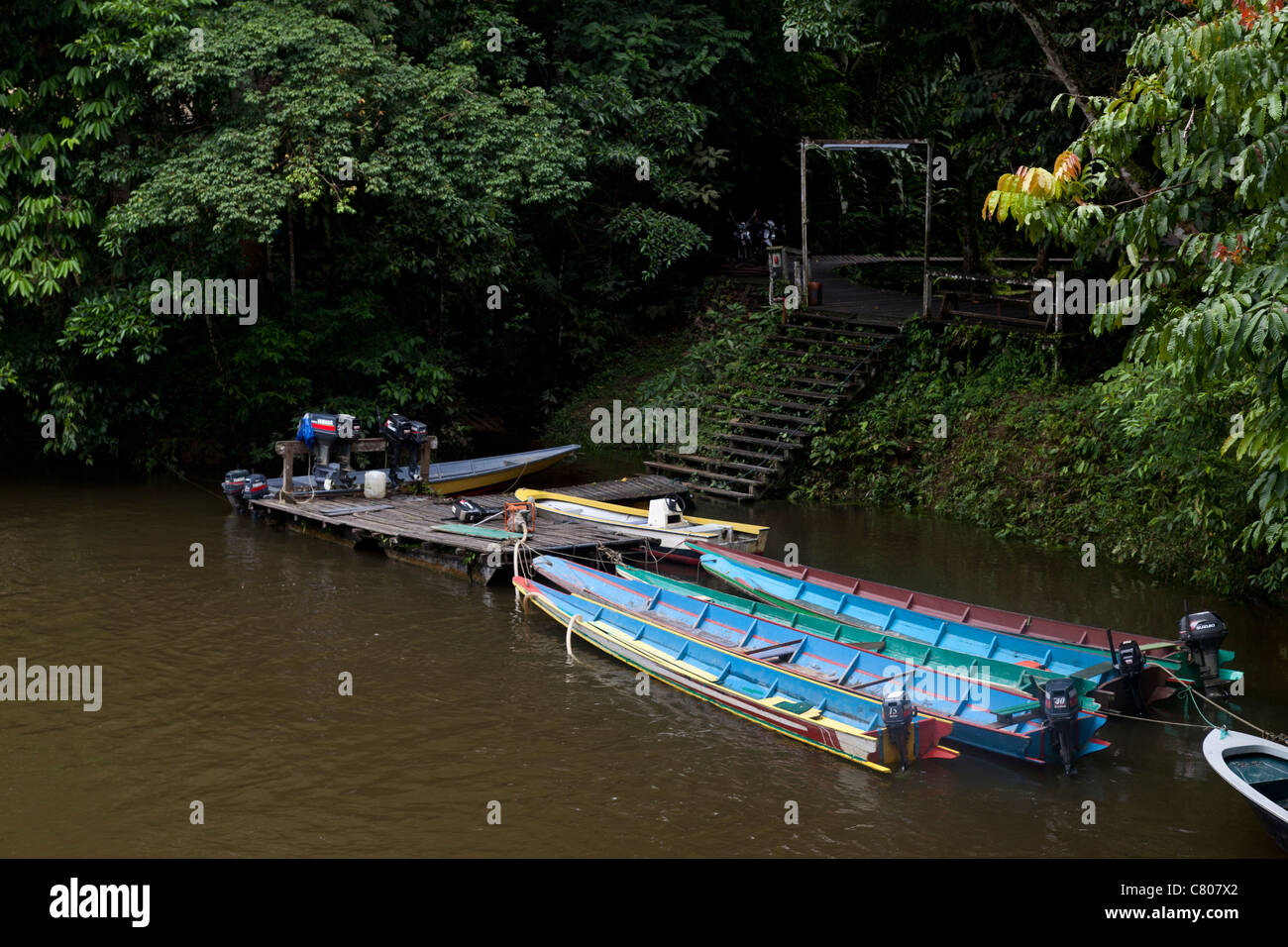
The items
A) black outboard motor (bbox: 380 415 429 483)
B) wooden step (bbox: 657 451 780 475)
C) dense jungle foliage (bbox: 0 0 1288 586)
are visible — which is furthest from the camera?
wooden step (bbox: 657 451 780 475)

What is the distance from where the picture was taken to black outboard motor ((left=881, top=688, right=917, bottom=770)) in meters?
9.31

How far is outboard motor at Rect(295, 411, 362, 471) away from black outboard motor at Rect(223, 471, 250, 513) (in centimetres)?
107

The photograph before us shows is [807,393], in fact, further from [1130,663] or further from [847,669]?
[1130,663]

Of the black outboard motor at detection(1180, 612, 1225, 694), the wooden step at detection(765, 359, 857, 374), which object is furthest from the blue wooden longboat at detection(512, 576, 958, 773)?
the wooden step at detection(765, 359, 857, 374)

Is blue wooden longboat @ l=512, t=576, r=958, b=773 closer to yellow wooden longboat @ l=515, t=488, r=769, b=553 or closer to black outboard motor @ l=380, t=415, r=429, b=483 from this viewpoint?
yellow wooden longboat @ l=515, t=488, r=769, b=553

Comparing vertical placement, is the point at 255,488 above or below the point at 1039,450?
below

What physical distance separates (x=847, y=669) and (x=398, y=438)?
939cm

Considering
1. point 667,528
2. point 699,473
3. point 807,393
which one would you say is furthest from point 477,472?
point 807,393

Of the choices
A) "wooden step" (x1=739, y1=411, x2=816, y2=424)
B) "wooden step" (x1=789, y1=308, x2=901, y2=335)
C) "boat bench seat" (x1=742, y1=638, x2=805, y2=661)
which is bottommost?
"boat bench seat" (x1=742, y1=638, x2=805, y2=661)

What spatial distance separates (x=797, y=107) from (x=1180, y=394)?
1604 centimetres

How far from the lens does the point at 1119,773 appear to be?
376 inches

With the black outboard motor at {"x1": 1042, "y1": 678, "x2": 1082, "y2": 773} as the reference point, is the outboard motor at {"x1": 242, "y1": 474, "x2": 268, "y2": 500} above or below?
above

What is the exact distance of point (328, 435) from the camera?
17188 millimetres

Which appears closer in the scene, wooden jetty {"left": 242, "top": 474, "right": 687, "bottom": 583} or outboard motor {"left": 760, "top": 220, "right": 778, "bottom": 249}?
wooden jetty {"left": 242, "top": 474, "right": 687, "bottom": 583}
